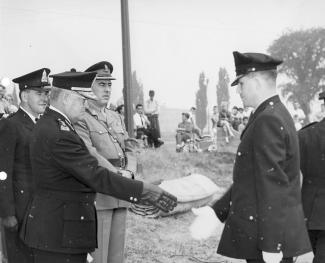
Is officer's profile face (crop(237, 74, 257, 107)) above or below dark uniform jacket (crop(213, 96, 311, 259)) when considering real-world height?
above

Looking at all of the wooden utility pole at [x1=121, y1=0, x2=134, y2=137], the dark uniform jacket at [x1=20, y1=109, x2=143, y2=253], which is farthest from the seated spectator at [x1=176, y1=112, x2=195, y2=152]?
the dark uniform jacket at [x1=20, y1=109, x2=143, y2=253]

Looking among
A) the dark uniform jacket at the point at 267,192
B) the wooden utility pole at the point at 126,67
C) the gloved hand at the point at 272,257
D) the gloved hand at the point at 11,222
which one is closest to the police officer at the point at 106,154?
the gloved hand at the point at 11,222

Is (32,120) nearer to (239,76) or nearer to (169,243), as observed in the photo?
(239,76)

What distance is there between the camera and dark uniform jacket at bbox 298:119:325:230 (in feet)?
13.9

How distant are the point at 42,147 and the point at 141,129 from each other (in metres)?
9.58

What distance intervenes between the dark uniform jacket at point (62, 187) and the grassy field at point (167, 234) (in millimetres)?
3360

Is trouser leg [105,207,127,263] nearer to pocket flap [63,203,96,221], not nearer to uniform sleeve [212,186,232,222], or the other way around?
pocket flap [63,203,96,221]

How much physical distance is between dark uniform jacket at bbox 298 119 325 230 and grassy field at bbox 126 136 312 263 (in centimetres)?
243

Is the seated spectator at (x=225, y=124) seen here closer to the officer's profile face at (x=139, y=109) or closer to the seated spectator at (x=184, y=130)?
the seated spectator at (x=184, y=130)

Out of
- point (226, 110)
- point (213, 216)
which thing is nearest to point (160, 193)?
point (213, 216)

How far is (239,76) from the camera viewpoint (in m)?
3.35

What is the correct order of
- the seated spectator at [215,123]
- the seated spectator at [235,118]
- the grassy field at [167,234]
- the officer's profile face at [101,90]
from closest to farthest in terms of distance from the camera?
the officer's profile face at [101,90] < the grassy field at [167,234] < the seated spectator at [215,123] < the seated spectator at [235,118]

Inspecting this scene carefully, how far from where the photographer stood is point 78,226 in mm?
3305

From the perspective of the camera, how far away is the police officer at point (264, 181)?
3043 millimetres
